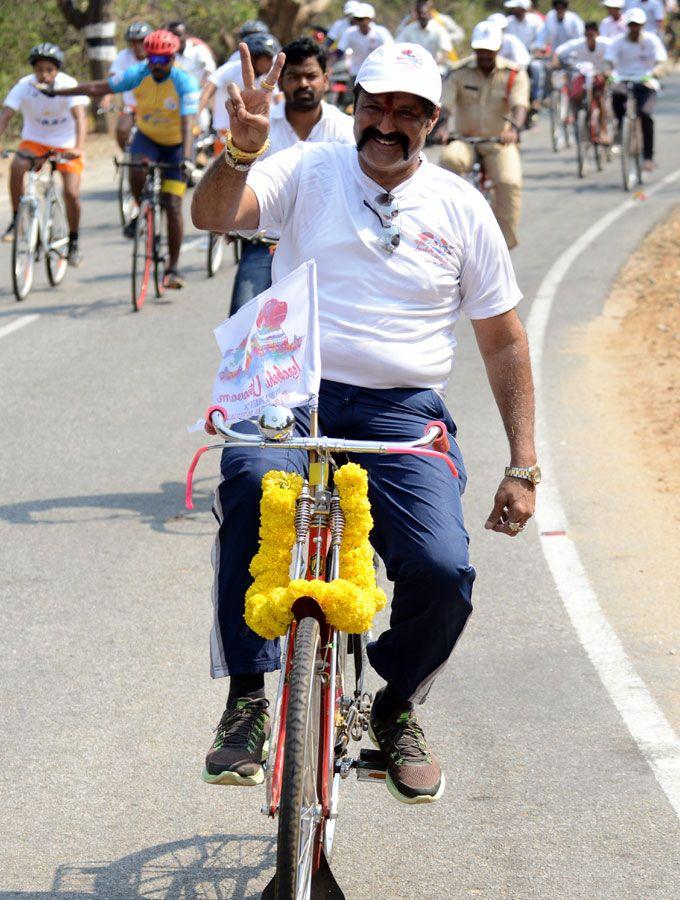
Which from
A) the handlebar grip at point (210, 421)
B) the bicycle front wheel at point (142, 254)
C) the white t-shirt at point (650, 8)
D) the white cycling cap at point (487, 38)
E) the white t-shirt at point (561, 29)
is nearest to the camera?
the handlebar grip at point (210, 421)

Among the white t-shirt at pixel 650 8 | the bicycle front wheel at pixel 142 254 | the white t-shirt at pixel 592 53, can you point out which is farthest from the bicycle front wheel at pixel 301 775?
the white t-shirt at pixel 650 8

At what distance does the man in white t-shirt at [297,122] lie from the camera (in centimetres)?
775

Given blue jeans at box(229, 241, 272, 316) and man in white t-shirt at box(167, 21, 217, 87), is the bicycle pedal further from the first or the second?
man in white t-shirt at box(167, 21, 217, 87)

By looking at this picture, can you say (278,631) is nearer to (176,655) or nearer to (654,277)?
(176,655)

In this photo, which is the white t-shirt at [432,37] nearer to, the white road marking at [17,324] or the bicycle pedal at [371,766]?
the white road marking at [17,324]

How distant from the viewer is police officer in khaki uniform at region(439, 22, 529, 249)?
13414mm

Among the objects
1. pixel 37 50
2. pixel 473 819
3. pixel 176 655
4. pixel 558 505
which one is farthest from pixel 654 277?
pixel 473 819

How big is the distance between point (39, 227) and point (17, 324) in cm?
169

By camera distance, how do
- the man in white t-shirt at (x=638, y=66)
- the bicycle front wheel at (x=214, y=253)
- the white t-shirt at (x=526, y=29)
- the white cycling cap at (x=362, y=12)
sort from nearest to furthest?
the bicycle front wheel at (x=214, y=253)
the man in white t-shirt at (x=638, y=66)
the white cycling cap at (x=362, y=12)
the white t-shirt at (x=526, y=29)

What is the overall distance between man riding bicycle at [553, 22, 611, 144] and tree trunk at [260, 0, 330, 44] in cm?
918

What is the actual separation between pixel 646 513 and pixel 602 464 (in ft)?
3.18

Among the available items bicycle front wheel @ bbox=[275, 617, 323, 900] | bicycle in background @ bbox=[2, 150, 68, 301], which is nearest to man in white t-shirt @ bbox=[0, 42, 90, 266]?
bicycle in background @ bbox=[2, 150, 68, 301]

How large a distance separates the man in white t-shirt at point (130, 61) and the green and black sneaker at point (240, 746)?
14099mm

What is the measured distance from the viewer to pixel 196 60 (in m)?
21.5
